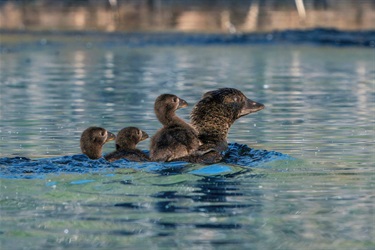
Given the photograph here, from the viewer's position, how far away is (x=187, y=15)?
36844 millimetres

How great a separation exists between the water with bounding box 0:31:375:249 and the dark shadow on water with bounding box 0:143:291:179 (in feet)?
0.04

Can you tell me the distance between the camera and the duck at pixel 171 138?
1016 cm

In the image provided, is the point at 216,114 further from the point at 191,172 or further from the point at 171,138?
the point at 191,172

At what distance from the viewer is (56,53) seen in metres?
27.2

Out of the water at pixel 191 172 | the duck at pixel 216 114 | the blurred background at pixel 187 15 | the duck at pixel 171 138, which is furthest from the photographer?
the blurred background at pixel 187 15

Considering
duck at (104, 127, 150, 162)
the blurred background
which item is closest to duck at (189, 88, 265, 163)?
duck at (104, 127, 150, 162)

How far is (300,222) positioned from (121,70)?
50.4ft

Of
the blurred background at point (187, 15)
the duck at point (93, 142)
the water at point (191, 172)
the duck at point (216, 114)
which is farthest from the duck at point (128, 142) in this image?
the blurred background at point (187, 15)

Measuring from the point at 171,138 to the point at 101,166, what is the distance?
2.42 ft

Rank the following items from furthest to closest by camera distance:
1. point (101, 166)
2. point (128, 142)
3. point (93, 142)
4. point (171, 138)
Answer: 1. point (128, 142)
2. point (93, 142)
3. point (171, 138)
4. point (101, 166)

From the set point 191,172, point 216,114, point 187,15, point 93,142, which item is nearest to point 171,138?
point 191,172

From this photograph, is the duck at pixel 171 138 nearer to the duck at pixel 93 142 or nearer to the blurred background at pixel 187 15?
the duck at pixel 93 142

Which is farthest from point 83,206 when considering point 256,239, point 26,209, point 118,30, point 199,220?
point 118,30

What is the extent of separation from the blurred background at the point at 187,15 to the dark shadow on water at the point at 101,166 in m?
20.8
